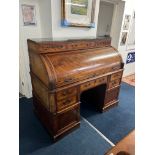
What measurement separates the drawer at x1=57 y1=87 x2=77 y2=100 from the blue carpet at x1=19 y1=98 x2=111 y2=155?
700 millimetres

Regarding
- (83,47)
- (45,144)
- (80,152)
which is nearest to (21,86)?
(45,144)

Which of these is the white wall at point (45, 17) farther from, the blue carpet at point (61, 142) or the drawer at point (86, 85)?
the blue carpet at point (61, 142)

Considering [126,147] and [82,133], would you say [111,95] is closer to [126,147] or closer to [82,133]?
[82,133]

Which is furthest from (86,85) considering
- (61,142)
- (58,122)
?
(61,142)

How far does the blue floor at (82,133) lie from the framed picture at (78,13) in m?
1.67

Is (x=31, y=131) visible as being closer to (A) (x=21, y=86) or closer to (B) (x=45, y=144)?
(B) (x=45, y=144)

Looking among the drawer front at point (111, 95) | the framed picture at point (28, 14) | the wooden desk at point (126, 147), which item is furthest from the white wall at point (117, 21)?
the wooden desk at point (126, 147)

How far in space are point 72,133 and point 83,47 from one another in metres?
1.39

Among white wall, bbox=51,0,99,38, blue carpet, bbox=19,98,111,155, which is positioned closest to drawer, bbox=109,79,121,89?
blue carpet, bbox=19,98,111,155

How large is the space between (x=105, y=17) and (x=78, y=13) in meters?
1.56

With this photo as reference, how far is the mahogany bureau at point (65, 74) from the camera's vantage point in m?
1.78

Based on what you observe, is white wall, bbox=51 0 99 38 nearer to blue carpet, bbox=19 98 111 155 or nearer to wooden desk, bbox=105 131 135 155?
blue carpet, bbox=19 98 111 155

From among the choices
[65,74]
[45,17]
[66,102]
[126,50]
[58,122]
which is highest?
[45,17]

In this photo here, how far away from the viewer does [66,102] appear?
6.32 feet
